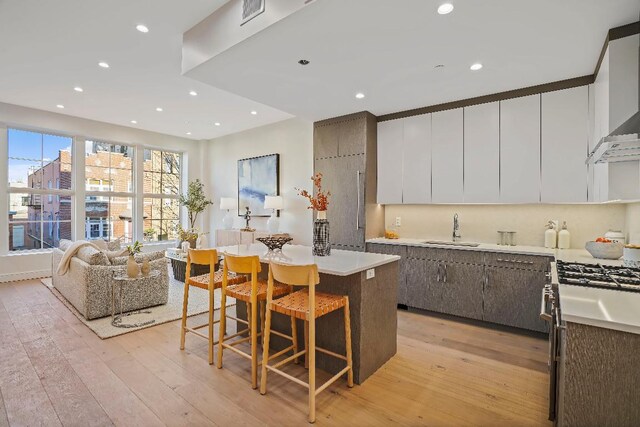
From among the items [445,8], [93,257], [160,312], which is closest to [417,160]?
[445,8]

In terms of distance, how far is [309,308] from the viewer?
204cm

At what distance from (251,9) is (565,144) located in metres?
3.34

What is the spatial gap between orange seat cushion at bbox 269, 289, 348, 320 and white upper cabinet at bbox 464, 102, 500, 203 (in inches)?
98.2

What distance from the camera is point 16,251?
5859mm

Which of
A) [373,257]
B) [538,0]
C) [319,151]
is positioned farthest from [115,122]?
[538,0]

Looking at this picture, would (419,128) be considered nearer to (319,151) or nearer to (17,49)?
(319,151)

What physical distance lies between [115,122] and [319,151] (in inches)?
182

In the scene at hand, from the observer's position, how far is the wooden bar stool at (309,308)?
201 cm

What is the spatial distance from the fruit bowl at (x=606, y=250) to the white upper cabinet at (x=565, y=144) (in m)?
0.65

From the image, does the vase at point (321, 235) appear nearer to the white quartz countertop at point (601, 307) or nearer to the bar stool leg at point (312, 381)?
the bar stool leg at point (312, 381)

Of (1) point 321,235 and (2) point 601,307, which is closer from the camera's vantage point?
(2) point 601,307

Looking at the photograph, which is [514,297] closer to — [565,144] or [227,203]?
Answer: [565,144]

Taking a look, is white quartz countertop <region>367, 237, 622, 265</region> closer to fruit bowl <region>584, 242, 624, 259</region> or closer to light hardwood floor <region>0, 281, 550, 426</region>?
fruit bowl <region>584, 242, 624, 259</region>

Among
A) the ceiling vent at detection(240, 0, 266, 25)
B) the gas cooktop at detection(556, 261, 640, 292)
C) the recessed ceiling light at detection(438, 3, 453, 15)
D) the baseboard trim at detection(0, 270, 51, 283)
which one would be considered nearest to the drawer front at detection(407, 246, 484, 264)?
the gas cooktop at detection(556, 261, 640, 292)
